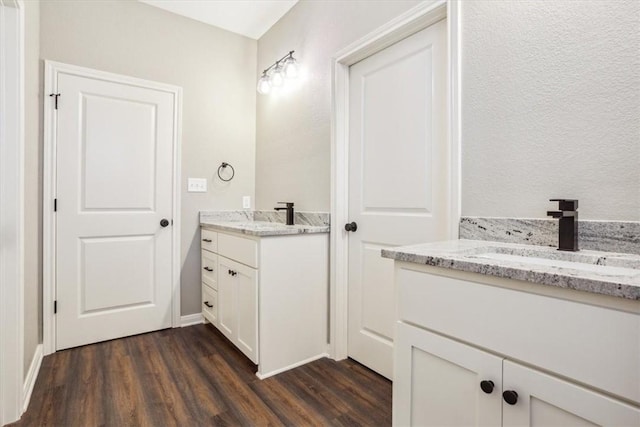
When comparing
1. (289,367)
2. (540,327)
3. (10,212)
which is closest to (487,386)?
(540,327)

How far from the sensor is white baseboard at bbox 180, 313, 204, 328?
2845mm

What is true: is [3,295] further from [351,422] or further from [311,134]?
[311,134]

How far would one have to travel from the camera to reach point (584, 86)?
3.72 ft

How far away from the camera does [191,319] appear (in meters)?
2.89

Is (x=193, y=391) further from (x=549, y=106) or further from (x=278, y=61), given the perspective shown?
(x=278, y=61)

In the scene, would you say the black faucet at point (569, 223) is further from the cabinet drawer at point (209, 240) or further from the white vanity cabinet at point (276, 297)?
the cabinet drawer at point (209, 240)

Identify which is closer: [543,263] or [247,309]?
[543,263]

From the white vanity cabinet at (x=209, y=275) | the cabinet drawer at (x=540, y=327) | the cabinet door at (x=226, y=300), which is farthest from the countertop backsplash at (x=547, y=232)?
the white vanity cabinet at (x=209, y=275)

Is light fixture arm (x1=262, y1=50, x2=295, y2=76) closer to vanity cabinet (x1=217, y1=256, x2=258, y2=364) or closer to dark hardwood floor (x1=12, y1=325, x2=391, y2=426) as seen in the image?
vanity cabinet (x1=217, y1=256, x2=258, y2=364)

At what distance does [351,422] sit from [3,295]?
1.74 metres

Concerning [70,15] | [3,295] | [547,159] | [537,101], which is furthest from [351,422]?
[70,15]

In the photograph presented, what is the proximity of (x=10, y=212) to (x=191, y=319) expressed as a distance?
1640mm

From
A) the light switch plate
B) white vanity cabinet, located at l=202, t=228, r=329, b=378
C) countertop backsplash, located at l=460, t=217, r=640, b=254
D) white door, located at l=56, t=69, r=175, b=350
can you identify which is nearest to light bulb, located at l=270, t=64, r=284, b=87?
white door, located at l=56, t=69, r=175, b=350

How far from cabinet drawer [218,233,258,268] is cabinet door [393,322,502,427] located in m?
1.10
